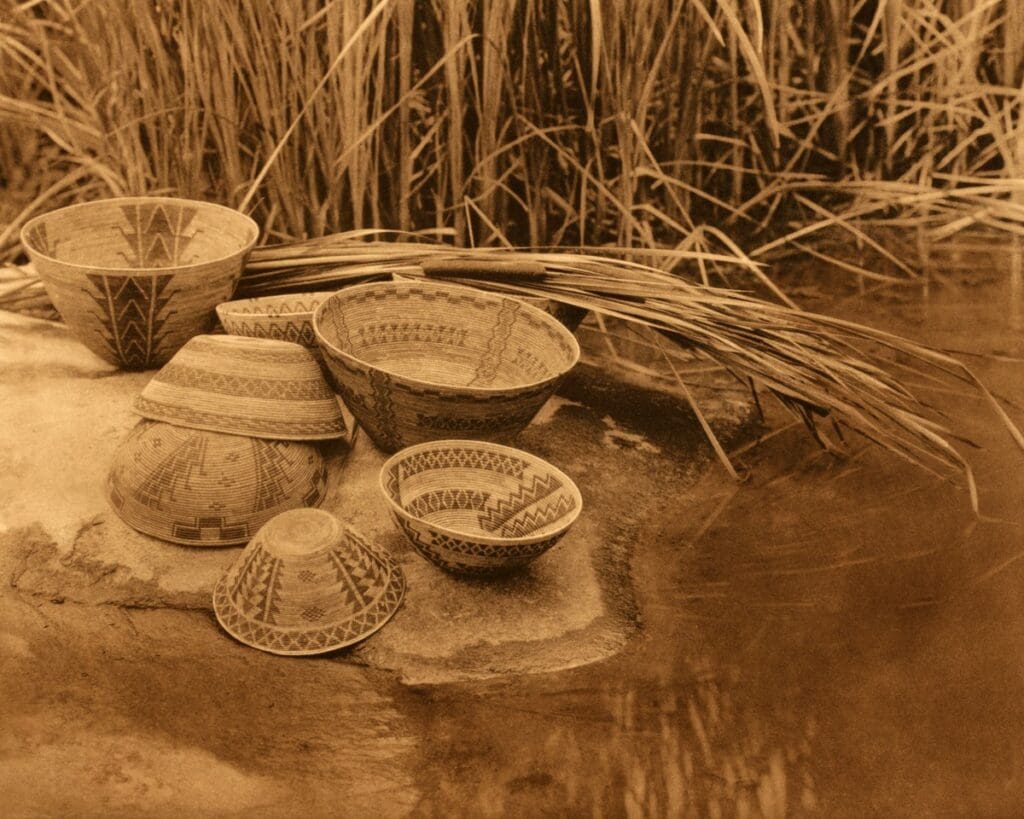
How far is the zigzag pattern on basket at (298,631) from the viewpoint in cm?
171

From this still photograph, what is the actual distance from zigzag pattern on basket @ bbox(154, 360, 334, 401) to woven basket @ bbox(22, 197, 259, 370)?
0.25 m

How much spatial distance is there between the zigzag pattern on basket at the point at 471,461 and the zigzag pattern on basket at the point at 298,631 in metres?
0.26

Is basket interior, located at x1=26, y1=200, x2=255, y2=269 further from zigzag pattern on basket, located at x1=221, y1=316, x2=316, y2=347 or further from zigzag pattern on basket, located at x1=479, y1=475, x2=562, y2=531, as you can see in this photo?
zigzag pattern on basket, located at x1=479, y1=475, x2=562, y2=531

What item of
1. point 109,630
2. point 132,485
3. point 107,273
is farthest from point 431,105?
point 109,630

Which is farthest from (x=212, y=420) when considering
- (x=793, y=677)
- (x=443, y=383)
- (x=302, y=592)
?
(x=793, y=677)

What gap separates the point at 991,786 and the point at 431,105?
175cm

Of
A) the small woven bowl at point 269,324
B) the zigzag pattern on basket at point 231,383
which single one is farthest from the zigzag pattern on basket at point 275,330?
the zigzag pattern on basket at point 231,383

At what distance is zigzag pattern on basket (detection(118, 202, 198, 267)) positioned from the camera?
246 cm

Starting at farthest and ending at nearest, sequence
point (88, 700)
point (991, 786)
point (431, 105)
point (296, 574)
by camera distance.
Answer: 1. point (431, 105)
2. point (296, 574)
3. point (88, 700)
4. point (991, 786)

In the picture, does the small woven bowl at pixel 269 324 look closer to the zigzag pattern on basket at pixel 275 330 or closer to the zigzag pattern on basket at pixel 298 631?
the zigzag pattern on basket at pixel 275 330

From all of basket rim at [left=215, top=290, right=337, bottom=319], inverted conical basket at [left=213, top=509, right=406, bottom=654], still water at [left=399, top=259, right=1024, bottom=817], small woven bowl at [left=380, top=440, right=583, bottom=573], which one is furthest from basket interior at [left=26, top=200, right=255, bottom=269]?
still water at [left=399, top=259, right=1024, bottom=817]

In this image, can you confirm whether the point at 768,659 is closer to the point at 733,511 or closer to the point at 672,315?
the point at 733,511

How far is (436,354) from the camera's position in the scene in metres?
2.26

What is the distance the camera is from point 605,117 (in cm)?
242
